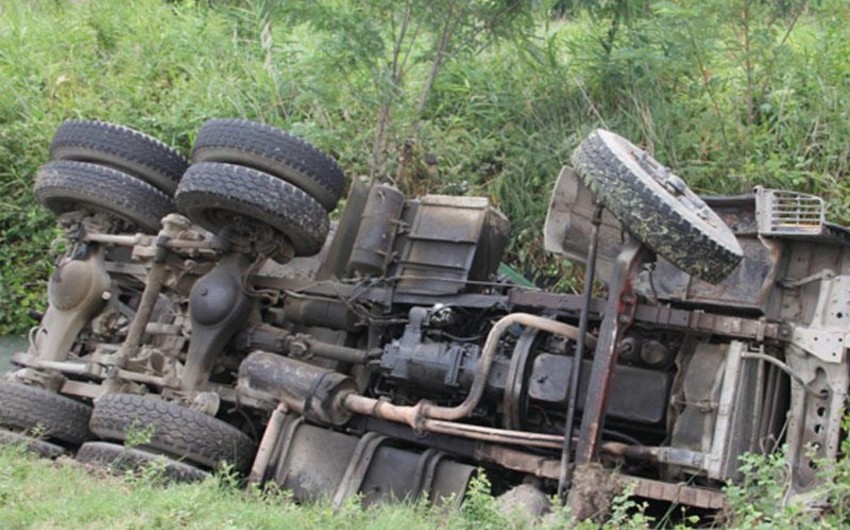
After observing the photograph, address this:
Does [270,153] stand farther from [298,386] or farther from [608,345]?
[608,345]

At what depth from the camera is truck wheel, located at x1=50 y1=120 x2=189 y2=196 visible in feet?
20.8

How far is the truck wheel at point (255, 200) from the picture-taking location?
5.50 m

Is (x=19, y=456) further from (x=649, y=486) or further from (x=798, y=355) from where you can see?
(x=798, y=355)

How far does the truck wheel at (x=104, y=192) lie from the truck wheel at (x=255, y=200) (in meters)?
0.68

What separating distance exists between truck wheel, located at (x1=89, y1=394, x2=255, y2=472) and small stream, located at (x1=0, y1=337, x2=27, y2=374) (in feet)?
8.64

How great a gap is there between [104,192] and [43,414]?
1.29 m

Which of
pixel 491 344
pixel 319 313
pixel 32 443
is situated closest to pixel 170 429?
pixel 32 443

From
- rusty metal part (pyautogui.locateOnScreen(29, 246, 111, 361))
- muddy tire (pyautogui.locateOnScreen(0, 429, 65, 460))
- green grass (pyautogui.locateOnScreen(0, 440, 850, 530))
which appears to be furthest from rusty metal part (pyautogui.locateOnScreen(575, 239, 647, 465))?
rusty metal part (pyautogui.locateOnScreen(29, 246, 111, 361))

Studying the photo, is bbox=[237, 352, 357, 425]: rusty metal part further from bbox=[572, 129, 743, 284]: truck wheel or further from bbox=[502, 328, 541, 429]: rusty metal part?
bbox=[572, 129, 743, 284]: truck wheel

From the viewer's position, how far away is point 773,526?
364cm

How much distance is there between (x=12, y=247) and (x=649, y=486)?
5740mm

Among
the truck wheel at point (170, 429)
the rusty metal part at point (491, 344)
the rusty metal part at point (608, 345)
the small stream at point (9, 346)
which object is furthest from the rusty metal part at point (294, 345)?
the small stream at point (9, 346)

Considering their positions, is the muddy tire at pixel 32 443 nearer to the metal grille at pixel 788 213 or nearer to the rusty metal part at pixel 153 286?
the rusty metal part at pixel 153 286

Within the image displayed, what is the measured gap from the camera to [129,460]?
16.7 feet
